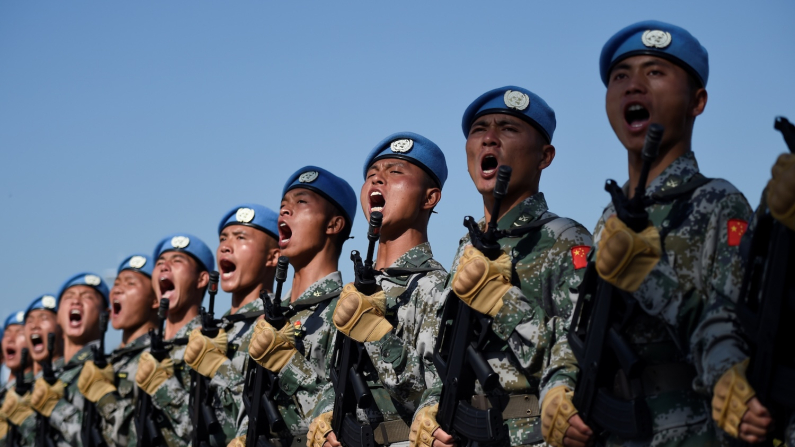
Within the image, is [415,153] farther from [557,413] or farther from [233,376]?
[557,413]

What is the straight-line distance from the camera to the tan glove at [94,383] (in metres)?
11.8

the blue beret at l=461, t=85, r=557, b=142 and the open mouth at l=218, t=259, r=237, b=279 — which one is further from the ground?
the blue beret at l=461, t=85, r=557, b=142

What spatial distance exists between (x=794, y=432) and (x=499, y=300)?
1.90 m

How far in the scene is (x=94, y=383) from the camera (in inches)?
467

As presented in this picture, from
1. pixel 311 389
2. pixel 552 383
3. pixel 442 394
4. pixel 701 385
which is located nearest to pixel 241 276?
pixel 311 389

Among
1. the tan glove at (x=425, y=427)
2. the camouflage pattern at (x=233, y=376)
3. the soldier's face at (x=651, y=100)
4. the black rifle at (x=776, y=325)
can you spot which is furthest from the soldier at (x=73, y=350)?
the black rifle at (x=776, y=325)

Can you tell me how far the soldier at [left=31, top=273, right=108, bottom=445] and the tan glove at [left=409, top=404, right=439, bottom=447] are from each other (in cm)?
806

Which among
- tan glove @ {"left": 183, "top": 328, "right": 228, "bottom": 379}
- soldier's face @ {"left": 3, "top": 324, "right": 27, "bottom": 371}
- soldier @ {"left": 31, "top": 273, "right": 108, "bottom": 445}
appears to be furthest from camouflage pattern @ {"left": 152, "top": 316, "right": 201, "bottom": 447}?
soldier's face @ {"left": 3, "top": 324, "right": 27, "bottom": 371}

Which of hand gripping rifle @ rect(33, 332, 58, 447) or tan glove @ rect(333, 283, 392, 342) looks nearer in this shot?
tan glove @ rect(333, 283, 392, 342)

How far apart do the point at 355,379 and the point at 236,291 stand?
359 centimetres

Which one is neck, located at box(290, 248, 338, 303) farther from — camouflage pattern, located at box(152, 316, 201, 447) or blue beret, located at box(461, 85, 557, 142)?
blue beret, located at box(461, 85, 557, 142)

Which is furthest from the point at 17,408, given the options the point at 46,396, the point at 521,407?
the point at 521,407

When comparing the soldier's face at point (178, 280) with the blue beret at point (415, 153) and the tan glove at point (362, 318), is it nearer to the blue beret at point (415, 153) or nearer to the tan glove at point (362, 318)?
the blue beret at point (415, 153)

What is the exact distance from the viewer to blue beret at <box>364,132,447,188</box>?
8078mm
